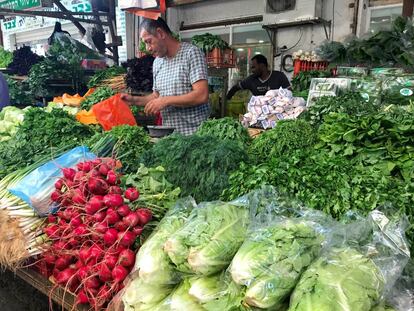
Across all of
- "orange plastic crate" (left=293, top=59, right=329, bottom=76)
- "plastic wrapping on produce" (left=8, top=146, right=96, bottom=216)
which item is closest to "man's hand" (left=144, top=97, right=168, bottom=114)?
"plastic wrapping on produce" (left=8, top=146, right=96, bottom=216)

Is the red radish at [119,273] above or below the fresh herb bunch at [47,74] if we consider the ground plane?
below

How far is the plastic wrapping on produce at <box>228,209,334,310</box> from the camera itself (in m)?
1.22

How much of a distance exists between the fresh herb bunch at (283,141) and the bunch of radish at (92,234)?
107 centimetres

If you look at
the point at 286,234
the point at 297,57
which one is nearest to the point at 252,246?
the point at 286,234

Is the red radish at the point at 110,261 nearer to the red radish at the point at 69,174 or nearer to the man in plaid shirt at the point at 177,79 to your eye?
the red radish at the point at 69,174

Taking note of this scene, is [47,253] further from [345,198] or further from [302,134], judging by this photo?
[302,134]

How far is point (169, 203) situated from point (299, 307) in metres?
1.08

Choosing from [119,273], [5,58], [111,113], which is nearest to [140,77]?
[111,113]

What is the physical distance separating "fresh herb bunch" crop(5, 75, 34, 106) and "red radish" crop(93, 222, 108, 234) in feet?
22.0

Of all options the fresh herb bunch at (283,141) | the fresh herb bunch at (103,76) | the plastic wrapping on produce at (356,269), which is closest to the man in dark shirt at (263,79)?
the fresh herb bunch at (103,76)

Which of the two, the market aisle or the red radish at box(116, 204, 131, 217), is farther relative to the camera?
the market aisle

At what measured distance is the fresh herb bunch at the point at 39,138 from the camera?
3010 mm

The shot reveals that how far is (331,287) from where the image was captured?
3.91 ft

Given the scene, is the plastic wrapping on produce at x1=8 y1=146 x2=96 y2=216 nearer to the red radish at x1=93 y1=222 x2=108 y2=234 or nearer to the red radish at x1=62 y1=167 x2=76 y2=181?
the red radish at x1=62 y1=167 x2=76 y2=181
